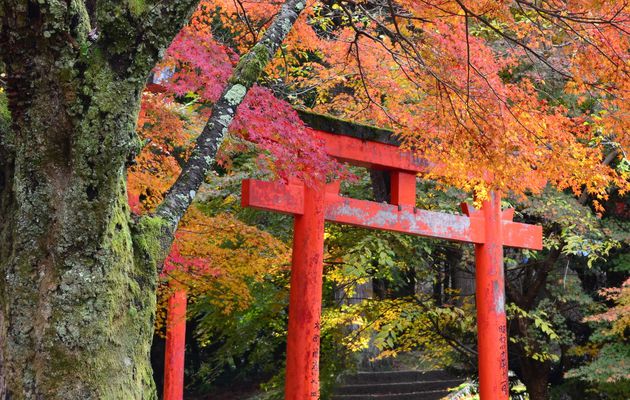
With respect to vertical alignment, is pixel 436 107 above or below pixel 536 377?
above

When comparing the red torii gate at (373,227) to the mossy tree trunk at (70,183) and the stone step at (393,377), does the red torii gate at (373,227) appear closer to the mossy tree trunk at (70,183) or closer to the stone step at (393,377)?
the mossy tree trunk at (70,183)

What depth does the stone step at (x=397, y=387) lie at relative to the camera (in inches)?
476

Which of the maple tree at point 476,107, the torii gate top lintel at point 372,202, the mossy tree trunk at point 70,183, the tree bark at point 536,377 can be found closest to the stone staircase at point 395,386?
the tree bark at point 536,377

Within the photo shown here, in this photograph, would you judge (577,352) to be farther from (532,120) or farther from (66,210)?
(66,210)

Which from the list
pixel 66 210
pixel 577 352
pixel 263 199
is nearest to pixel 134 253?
pixel 66 210

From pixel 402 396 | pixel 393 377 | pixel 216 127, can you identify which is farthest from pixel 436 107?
pixel 393 377

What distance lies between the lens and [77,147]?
296cm

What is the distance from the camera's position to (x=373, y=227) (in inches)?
299

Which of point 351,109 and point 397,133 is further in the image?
point 351,109

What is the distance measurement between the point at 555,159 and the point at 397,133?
1.62 meters

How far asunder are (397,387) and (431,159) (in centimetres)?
684

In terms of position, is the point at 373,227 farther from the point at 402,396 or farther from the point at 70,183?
the point at 402,396

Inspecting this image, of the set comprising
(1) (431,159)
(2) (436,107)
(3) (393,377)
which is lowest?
(3) (393,377)

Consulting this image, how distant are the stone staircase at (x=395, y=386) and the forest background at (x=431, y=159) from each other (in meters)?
0.44
